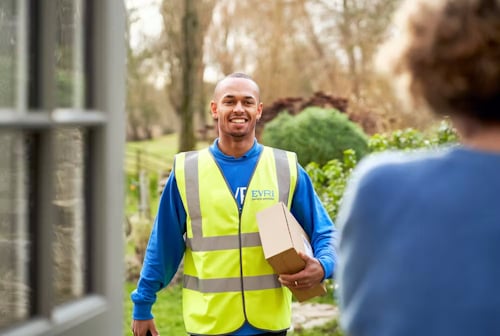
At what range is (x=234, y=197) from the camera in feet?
11.5

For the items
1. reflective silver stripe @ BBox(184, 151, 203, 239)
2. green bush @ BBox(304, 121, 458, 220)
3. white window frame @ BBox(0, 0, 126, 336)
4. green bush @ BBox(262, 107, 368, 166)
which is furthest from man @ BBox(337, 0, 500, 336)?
green bush @ BBox(262, 107, 368, 166)

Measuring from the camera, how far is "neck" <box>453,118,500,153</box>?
5.22 ft

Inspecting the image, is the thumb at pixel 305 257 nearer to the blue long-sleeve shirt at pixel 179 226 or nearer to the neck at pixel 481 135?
the blue long-sleeve shirt at pixel 179 226

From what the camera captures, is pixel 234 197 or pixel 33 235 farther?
pixel 234 197

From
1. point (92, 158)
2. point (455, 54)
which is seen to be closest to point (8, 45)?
point (92, 158)

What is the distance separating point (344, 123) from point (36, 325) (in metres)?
6.34

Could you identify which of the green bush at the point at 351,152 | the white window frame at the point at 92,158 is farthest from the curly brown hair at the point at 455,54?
the green bush at the point at 351,152

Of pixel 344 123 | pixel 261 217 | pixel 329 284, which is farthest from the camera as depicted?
pixel 344 123

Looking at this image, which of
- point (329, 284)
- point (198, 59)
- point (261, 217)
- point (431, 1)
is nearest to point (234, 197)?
point (261, 217)

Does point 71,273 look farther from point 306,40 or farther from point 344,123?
point 306,40

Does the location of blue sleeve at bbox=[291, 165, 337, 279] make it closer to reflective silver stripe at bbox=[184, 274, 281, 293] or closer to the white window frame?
reflective silver stripe at bbox=[184, 274, 281, 293]

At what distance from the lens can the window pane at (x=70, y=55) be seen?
2.01m

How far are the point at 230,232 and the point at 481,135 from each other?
192 centimetres

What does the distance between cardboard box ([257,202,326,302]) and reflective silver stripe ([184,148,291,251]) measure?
0.12 meters
